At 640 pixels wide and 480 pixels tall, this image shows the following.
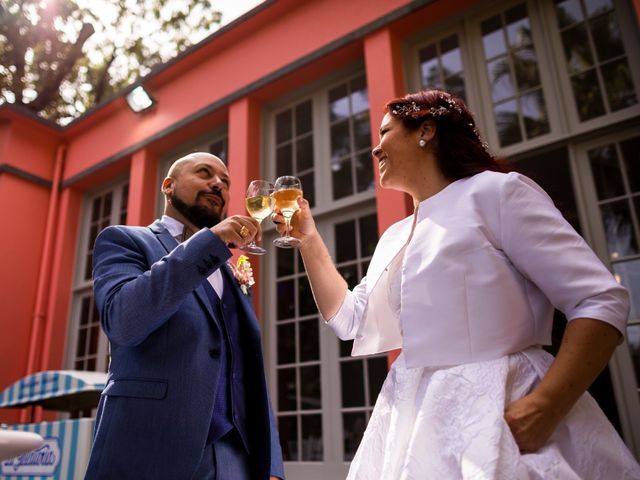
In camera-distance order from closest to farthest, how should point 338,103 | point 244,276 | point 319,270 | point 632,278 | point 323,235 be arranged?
point 319,270, point 244,276, point 632,278, point 323,235, point 338,103

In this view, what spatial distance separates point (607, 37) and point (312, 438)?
3.57 m

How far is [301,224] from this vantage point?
6.18ft

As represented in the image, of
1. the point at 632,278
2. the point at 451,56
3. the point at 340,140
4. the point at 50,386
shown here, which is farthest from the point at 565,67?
the point at 50,386

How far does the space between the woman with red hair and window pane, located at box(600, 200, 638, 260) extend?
226 cm

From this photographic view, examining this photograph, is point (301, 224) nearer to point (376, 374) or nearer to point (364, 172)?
point (376, 374)

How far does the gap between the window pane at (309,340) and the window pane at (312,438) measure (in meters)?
0.48

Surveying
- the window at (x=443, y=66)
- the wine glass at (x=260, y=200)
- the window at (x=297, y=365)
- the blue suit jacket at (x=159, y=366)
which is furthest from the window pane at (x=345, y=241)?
the blue suit jacket at (x=159, y=366)

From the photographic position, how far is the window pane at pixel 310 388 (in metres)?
4.36

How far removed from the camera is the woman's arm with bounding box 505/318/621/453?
1012mm

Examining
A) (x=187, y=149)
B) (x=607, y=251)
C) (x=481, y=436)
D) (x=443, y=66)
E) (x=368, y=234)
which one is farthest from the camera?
(x=187, y=149)

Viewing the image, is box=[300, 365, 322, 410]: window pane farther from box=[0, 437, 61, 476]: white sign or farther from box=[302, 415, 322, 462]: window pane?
box=[0, 437, 61, 476]: white sign

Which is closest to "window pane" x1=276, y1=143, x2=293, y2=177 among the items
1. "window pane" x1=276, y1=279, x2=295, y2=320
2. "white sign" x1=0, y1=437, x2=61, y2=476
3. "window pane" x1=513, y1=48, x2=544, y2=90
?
"window pane" x1=276, y1=279, x2=295, y2=320

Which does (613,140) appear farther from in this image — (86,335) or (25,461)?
(86,335)

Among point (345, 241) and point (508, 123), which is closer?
point (508, 123)
